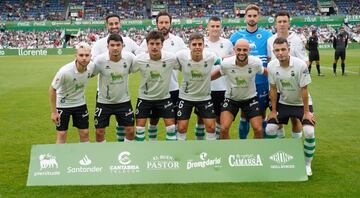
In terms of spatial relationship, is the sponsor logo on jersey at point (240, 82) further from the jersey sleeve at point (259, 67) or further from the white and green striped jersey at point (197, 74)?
the white and green striped jersey at point (197, 74)

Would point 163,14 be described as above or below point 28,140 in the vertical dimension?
above

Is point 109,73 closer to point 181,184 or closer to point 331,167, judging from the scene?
point 181,184

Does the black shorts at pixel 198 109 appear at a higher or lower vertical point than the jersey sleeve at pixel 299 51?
lower

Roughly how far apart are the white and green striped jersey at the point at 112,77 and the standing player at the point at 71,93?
0.66 feet

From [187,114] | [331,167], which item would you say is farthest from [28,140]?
[331,167]

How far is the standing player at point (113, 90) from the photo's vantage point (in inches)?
290

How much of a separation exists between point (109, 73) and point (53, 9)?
203 ft

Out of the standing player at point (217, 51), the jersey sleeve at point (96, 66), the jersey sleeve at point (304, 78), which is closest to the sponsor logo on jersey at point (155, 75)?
the jersey sleeve at point (96, 66)

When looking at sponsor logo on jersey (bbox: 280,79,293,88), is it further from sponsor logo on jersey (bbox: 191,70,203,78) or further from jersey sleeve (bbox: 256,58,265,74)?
sponsor logo on jersey (bbox: 191,70,203,78)

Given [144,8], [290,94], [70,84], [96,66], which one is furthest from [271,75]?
[144,8]

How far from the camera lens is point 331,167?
7285mm

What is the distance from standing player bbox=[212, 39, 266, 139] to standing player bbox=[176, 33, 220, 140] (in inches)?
7.6

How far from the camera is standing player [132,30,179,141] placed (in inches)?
289

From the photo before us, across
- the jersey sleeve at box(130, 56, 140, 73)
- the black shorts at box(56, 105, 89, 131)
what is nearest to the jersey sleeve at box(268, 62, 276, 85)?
the jersey sleeve at box(130, 56, 140, 73)
